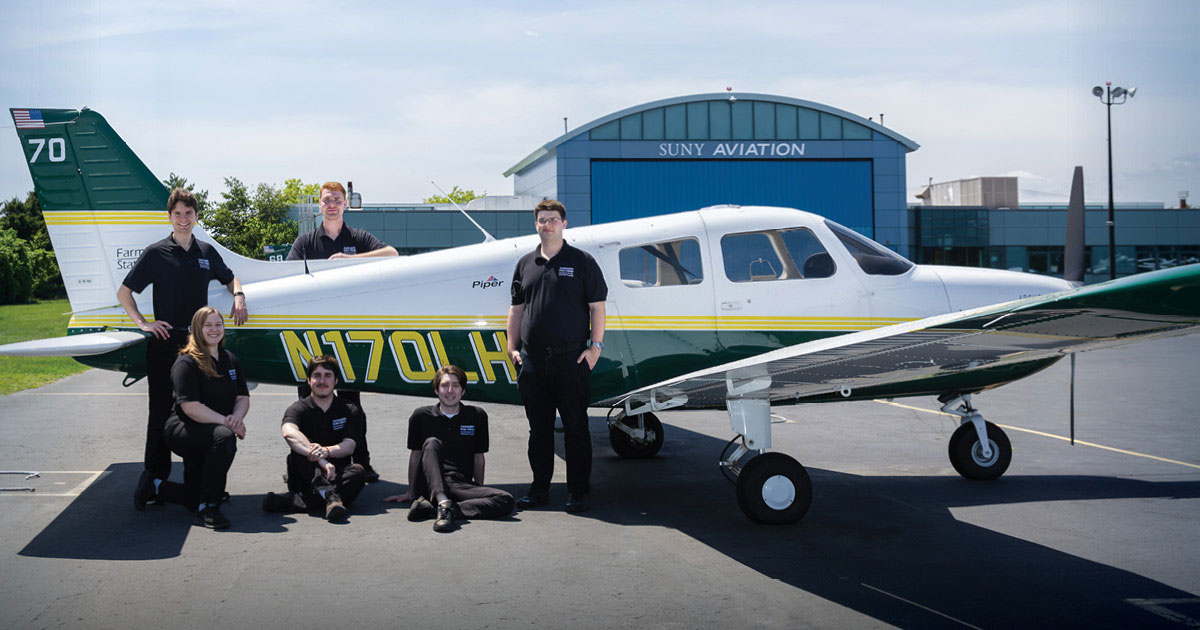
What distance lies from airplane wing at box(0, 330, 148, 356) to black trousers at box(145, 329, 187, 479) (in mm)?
212

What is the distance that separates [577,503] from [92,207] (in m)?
4.84

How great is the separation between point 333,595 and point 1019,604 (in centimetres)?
360

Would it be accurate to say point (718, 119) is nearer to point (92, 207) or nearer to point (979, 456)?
→ point (979, 456)

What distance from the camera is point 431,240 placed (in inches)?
1625

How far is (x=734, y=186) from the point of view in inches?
1639

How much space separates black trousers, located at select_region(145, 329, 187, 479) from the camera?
264 inches

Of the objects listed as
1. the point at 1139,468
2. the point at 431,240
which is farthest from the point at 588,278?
the point at 431,240

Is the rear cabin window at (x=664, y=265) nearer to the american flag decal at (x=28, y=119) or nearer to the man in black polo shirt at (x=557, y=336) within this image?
the man in black polo shirt at (x=557, y=336)

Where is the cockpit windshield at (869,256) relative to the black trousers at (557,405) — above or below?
above

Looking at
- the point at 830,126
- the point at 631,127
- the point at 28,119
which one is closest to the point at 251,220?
the point at 631,127

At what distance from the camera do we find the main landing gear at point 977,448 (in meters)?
7.47

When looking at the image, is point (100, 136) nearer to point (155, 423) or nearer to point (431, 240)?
point (155, 423)

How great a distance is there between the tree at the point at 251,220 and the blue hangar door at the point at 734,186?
754 inches

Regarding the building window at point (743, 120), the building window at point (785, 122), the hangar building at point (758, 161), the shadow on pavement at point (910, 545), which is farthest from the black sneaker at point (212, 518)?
the building window at point (785, 122)
